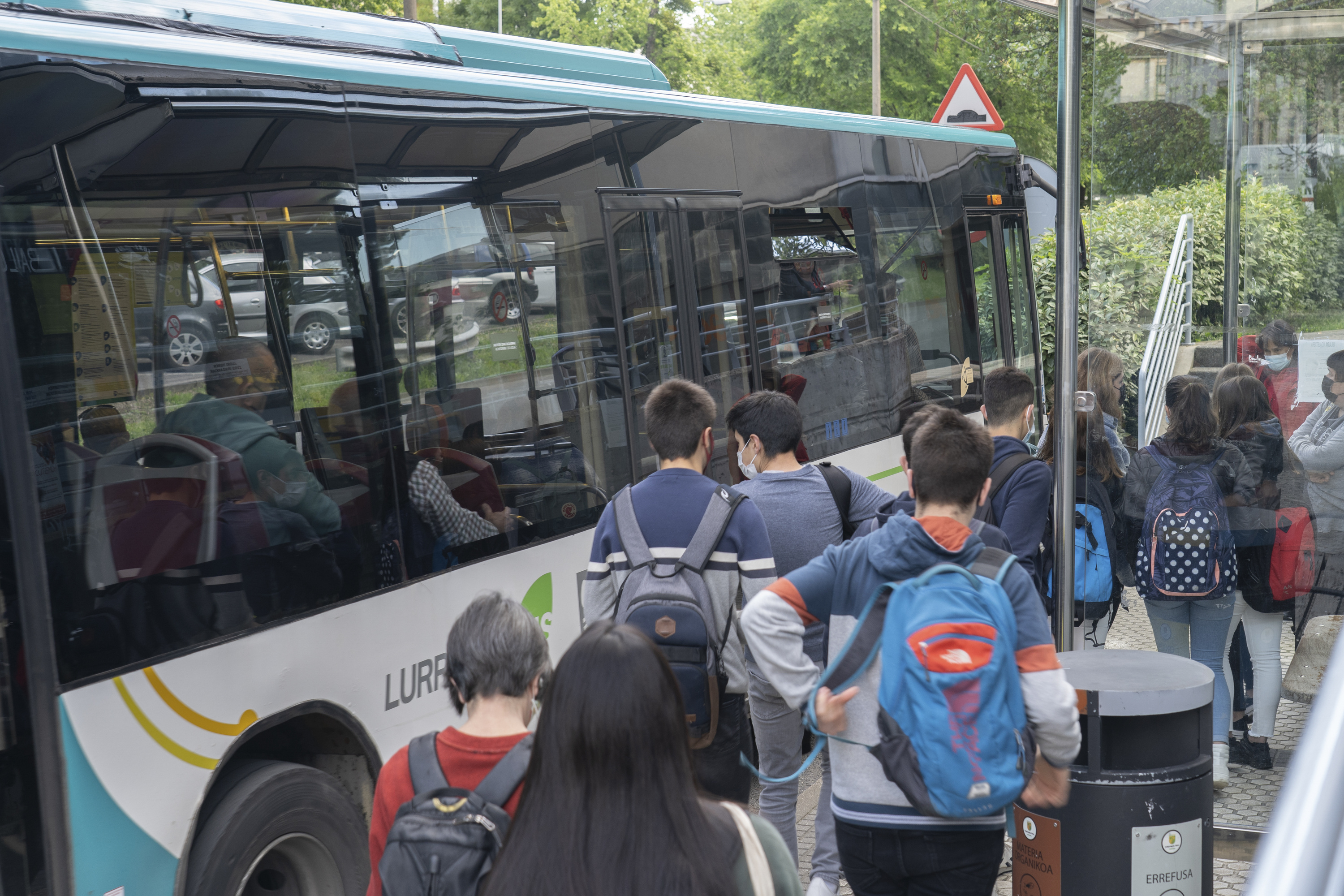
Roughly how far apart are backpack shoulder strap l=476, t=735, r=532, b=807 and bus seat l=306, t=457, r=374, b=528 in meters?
2.19

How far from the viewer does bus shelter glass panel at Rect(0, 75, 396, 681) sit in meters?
3.54

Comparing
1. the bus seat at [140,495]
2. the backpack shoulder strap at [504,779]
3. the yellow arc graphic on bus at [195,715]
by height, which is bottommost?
the yellow arc graphic on bus at [195,715]

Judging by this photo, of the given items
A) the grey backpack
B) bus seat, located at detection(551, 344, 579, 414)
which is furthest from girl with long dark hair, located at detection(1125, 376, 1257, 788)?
bus seat, located at detection(551, 344, 579, 414)

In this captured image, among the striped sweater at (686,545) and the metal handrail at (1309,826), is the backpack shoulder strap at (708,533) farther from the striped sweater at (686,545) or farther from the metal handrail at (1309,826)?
Answer: the metal handrail at (1309,826)

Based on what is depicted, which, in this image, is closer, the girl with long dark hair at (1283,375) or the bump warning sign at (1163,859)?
the bump warning sign at (1163,859)

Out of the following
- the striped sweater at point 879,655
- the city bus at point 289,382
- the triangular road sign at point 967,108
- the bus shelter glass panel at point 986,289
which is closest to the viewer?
the striped sweater at point 879,655

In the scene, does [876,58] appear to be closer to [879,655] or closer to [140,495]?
[140,495]

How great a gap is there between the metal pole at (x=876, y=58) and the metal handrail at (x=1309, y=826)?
3114cm

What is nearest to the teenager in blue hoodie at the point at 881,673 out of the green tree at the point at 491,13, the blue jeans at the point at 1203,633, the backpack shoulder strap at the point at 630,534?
the backpack shoulder strap at the point at 630,534

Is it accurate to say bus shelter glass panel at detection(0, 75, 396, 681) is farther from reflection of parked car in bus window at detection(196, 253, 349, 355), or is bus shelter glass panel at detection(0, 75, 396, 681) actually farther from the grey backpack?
the grey backpack

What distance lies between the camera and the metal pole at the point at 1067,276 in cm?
464

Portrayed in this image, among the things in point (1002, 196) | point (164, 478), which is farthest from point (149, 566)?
point (1002, 196)

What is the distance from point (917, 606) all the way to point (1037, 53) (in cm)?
2651

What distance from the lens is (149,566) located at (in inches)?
146
